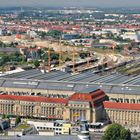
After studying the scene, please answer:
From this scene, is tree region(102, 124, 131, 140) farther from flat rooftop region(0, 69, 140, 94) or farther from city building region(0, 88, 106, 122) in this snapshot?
flat rooftop region(0, 69, 140, 94)

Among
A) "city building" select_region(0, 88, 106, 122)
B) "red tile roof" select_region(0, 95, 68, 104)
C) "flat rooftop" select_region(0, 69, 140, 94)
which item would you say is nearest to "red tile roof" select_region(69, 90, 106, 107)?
"city building" select_region(0, 88, 106, 122)

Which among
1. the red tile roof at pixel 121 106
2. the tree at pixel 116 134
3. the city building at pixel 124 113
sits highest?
the tree at pixel 116 134

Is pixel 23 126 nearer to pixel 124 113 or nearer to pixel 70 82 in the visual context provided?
pixel 124 113

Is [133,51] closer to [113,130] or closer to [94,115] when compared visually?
[94,115]

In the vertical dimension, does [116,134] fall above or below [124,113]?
above

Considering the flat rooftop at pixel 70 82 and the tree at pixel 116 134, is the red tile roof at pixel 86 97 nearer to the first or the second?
the flat rooftop at pixel 70 82

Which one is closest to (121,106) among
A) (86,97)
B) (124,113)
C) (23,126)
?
(124,113)

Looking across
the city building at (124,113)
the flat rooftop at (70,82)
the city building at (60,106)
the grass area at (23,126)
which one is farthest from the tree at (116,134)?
the flat rooftop at (70,82)

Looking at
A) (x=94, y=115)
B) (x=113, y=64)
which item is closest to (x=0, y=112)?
(x=94, y=115)

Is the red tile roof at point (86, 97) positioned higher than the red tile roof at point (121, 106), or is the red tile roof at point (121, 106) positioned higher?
the red tile roof at point (86, 97)

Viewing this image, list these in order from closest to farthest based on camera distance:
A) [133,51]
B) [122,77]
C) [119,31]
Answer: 1. [122,77]
2. [133,51]
3. [119,31]

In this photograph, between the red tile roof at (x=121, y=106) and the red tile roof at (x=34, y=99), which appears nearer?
the red tile roof at (x=121, y=106)
